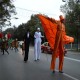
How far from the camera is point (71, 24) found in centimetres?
5266

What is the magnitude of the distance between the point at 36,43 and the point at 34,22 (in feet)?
296

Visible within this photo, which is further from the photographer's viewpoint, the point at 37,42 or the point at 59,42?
the point at 37,42

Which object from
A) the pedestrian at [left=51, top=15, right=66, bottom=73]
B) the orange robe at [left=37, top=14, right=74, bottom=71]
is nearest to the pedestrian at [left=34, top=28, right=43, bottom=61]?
the orange robe at [left=37, top=14, right=74, bottom=71]

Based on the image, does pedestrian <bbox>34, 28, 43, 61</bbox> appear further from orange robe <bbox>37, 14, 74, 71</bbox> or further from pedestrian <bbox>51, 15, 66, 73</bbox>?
pedestrian <bbox>51, 15, 66, 73</bbox>

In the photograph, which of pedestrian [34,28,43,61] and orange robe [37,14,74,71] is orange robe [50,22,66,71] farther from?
pedestrian [34,28,43,61]

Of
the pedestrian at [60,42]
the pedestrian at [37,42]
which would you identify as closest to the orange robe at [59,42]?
the pedestrian at [60,42]

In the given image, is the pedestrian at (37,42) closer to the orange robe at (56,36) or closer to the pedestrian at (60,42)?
the orange robe at (56,36)

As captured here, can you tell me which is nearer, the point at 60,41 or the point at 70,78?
the point at 70,78

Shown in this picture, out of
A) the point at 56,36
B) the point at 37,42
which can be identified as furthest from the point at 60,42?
the point at 37,42

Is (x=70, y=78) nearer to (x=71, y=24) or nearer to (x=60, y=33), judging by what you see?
(x=60, y=33)

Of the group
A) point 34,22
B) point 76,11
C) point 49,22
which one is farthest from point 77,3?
point 34,22

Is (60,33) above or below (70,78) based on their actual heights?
above

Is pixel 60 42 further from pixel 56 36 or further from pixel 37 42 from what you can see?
pixel 37 42

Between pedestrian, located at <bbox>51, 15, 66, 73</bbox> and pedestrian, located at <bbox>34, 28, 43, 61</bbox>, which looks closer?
pedestrian, located at <bbox>51, 15, 66, 73</bbox>
